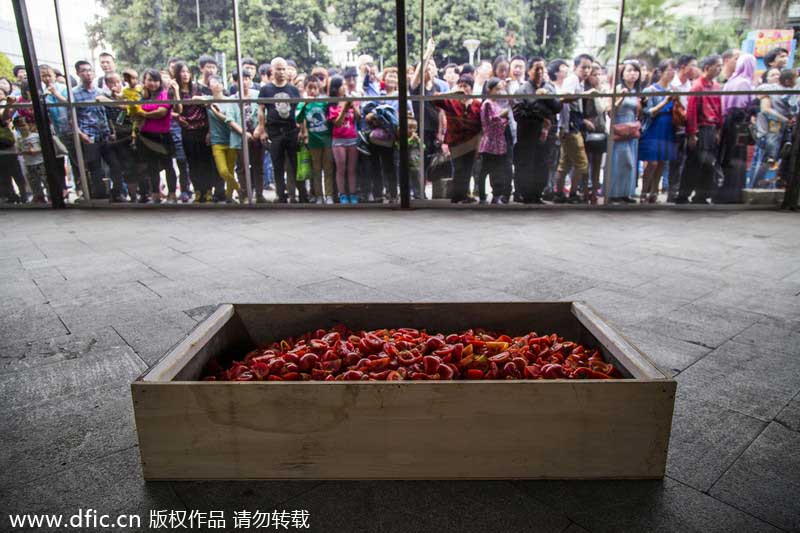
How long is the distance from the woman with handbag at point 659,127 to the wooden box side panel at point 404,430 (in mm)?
8274

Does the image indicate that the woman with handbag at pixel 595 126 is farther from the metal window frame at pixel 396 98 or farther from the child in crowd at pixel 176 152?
the child in crowd at pixel 176 152

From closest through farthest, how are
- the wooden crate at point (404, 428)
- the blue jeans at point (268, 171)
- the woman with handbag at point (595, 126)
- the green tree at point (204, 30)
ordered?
the wooden crate at point (404, 428)
the woman with handbag at point (595, 126)
the green tree at point (204, 30)
the blue jeans at point (268, 171)

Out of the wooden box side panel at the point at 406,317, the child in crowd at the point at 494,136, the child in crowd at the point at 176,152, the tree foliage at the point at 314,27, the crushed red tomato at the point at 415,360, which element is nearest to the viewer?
the crushed red tomato at the point at 415,360

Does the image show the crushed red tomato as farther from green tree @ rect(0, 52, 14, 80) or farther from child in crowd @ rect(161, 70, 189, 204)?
green tree @ rect(0, 52, 14, 80)

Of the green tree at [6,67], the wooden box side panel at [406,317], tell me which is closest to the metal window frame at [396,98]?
the green tree at [6,67]

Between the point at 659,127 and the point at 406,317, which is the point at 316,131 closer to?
the point at 659,127

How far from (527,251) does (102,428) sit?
4.77 meters

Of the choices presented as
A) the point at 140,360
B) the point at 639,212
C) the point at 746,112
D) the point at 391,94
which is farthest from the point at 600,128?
the point at 140,360

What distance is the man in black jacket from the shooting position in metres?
9.19

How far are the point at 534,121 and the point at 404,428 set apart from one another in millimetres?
8145

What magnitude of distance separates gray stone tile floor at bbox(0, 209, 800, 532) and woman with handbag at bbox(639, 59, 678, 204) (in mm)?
1021

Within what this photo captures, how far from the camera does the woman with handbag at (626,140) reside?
904cm

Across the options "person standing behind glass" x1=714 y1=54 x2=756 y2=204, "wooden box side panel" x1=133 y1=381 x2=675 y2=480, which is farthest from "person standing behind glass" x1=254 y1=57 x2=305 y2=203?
"wooden box side panel" x1=133 y1=381 x2=675 y2=480

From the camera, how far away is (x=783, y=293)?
4582 mm
